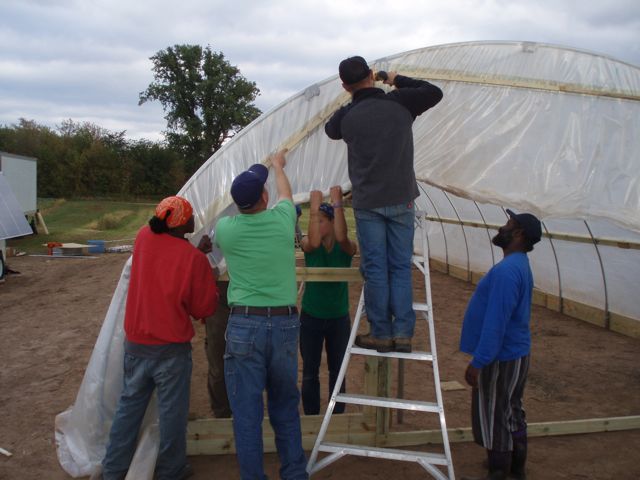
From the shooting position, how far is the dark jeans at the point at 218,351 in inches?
181

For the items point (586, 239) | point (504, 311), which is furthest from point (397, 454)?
point (586, 239)

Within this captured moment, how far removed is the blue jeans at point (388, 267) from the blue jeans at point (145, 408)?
140 cm

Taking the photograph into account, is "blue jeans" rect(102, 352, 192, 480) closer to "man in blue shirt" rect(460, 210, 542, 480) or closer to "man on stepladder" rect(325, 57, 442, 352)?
"man on stepladder" rect(325, 57, 442, 352)

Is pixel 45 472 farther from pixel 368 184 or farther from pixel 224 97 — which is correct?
pixel 224 97

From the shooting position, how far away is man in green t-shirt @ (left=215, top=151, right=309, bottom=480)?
3332 mm

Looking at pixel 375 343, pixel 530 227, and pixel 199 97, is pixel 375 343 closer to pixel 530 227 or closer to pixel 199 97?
pixel 530 227

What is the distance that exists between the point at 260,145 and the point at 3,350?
5.75m

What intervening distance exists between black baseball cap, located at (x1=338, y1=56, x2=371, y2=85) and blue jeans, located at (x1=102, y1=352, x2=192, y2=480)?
224 centimetres

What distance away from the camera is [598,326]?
9820mm

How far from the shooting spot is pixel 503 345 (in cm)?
388

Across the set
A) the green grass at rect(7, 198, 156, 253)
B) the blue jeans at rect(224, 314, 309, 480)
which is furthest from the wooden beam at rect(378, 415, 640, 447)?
the green grass at rect(7, 198, 156, 253)

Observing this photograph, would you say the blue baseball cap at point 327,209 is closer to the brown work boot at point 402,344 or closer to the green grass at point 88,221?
the brown work boot at point 402,344

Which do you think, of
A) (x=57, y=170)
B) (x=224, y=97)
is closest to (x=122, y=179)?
(x=57, y=170)

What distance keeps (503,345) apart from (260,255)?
1.87 meters
